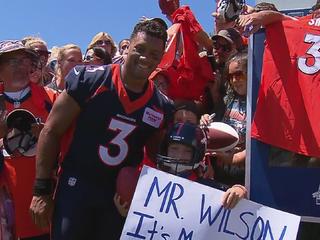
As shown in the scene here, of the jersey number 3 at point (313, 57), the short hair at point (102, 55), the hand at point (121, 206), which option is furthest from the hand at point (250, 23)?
the short hair at point (102, 55)

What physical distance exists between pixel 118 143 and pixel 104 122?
0.15m

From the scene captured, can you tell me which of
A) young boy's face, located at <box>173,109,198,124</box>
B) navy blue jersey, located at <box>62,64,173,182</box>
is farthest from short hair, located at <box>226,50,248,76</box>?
navy blue jersey, located at <box>62,64,173,182</box>

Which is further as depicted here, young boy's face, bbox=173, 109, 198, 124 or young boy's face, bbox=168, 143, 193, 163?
young boy's face, bbox=173, 109, 198, 124

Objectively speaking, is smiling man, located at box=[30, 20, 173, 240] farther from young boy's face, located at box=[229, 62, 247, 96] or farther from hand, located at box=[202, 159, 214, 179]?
young boy's face, located at box=[229, 62, 247, 96]

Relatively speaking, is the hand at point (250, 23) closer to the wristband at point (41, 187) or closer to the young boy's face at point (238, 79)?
the young boy's face at point (238, 79)

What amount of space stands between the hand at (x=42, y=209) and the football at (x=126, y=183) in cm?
42

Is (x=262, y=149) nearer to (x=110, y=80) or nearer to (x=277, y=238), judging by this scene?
(x=277, y=238)

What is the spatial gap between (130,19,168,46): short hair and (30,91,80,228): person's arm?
566mm

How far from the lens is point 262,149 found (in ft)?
11.5

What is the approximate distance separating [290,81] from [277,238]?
101cm

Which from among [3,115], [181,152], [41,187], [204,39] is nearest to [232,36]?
[204,39]

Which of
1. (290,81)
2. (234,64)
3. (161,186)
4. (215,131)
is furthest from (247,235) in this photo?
(234,64)

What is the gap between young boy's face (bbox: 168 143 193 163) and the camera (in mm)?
3221

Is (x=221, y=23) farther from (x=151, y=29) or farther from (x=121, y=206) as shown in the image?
(x=121, y=206)
